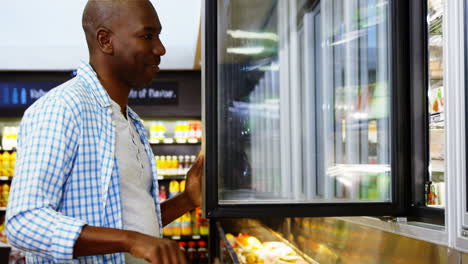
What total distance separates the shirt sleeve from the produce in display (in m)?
2.12

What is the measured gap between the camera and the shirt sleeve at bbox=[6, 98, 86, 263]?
1306 mm

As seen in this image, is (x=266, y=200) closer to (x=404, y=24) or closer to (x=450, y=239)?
(x=450, y=239)

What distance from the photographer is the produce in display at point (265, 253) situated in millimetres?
3486

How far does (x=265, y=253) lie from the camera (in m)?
3.72

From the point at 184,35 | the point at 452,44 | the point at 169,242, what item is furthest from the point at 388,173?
the point at 184,35

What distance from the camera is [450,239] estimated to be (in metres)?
2.02

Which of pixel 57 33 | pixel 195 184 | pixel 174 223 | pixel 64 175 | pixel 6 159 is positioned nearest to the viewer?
pixel 64 175

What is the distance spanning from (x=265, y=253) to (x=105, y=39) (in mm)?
2390

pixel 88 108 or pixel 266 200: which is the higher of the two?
pixel 88 108

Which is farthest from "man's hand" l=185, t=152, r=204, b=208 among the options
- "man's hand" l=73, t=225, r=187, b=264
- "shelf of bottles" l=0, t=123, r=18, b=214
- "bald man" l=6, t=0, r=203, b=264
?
"shelf of bottles" l=0, t=123, r=18, b=214

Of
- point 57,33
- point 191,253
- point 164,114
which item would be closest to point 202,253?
point 191,253

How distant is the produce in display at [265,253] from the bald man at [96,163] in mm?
1867

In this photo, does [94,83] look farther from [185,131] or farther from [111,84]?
[185,131]

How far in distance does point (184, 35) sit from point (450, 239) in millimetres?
5392
